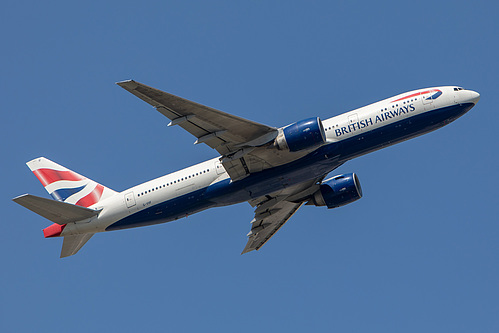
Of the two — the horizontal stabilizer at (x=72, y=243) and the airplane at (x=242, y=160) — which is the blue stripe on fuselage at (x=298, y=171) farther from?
the horizontal stabilizer at (x=72, y=243)

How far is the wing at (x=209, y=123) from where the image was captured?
37.2 meters

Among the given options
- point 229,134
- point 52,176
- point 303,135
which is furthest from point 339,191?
point 52,176

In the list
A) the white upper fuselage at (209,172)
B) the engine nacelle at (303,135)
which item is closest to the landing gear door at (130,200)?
the white upper fuselage at (209,172)

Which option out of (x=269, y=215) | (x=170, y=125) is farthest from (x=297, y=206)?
(x=170, y=125)

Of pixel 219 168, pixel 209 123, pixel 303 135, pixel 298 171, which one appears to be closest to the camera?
pixel 209 123

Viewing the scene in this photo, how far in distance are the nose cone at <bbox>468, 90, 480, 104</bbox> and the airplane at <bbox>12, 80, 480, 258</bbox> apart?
0.05m

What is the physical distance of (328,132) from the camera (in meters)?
42.0

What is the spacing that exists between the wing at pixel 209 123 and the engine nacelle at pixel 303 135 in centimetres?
94

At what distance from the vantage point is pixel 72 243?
46.9 meters

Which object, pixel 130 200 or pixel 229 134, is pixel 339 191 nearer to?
pixel 229 134

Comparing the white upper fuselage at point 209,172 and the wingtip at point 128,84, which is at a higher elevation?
the wingtip at point 128,84

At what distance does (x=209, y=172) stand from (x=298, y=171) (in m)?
5.93

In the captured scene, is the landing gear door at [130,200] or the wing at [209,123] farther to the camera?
the landing gear door at [130,200]

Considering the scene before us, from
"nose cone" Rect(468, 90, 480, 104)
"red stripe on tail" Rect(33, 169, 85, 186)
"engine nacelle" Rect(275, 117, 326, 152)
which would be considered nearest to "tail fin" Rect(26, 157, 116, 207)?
"red stripe on tail" Rect(33, 169, 85, 186)
